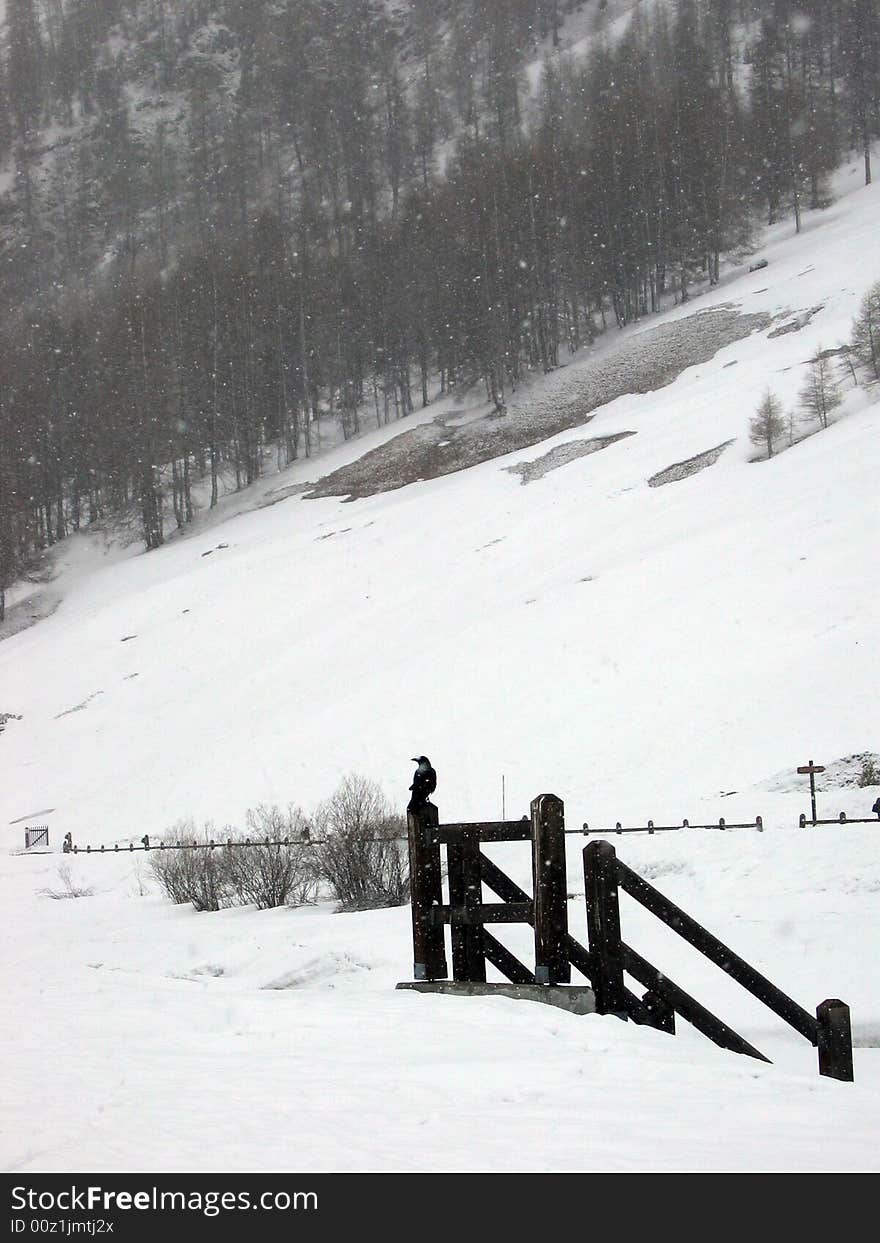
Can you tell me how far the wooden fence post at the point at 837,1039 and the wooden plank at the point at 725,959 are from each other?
161mm

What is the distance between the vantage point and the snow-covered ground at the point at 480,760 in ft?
15.3

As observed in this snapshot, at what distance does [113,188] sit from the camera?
9750cm

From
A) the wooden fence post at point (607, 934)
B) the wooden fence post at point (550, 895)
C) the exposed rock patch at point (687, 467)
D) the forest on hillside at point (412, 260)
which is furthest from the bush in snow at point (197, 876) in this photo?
A: the forest on hillside at point (412, 260)

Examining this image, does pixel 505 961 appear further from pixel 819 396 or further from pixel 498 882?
pixel 819 396

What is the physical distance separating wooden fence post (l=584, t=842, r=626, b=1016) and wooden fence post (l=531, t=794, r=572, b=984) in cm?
42

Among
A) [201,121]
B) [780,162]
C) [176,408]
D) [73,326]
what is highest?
[201,121]

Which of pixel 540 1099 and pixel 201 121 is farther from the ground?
pixel 201 121

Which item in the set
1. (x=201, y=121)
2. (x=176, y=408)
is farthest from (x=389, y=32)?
(x=176, y=408)

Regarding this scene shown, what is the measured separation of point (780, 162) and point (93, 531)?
149 ft

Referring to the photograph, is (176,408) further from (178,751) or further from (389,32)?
(389,32)

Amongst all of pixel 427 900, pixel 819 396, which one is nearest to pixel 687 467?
pixel 819 396

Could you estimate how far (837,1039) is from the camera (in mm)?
5559

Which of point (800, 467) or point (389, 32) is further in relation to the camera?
point (389, 32)
